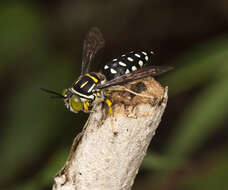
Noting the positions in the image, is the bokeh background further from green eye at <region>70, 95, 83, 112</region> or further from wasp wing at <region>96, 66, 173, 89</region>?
wasp wing at <region>96, 66, 173, 89</region>

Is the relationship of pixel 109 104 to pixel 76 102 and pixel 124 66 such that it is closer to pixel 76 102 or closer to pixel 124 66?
pixel 76 102

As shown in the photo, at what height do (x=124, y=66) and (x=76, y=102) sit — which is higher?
(x=124, y=66)

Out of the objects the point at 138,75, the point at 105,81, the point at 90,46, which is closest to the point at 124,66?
the point at 105,81

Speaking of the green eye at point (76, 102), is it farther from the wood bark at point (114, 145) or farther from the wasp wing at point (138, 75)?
the wood bark at point (114, 145)

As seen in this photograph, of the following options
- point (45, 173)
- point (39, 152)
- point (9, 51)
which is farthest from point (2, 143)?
point (45, 173)

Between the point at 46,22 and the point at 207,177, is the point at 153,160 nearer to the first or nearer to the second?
the point at 207,177

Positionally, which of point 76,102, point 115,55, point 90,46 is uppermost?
point 90,46
